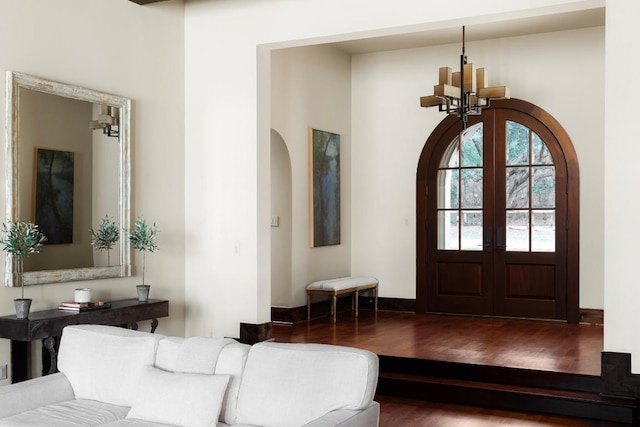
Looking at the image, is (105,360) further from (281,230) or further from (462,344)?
(281,230)

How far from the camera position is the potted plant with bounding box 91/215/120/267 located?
5.61 metres

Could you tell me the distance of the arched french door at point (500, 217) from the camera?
7.87m

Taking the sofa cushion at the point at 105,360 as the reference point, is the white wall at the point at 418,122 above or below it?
above

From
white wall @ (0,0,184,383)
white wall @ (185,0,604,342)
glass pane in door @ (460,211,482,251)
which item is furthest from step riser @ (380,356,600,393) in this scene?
glass pane in door @ (460,211,482,251)

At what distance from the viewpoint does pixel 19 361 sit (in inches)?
195

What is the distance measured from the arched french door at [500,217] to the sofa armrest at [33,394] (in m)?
5.41

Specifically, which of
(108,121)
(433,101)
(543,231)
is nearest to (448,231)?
(543,231)

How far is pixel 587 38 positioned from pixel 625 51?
128 inches

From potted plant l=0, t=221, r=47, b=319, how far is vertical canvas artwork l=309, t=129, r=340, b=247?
12.2 ft

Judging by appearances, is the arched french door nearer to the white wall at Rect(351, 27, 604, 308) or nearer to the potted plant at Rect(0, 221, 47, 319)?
the white wall at Rect(351, 27, 604, 308)

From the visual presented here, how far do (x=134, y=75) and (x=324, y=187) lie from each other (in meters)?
3.01

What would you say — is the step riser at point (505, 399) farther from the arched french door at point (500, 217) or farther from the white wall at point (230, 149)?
the arched french door at point (500, 217)

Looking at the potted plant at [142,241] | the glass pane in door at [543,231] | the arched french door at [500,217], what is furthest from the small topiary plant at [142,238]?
the glass pane in door at [543,231]

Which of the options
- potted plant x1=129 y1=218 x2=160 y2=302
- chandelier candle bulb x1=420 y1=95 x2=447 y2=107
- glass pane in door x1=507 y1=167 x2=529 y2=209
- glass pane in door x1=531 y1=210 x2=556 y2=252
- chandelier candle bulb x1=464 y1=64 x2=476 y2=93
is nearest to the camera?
potted plant x1=129 y1=218 x2=160 y2=302
